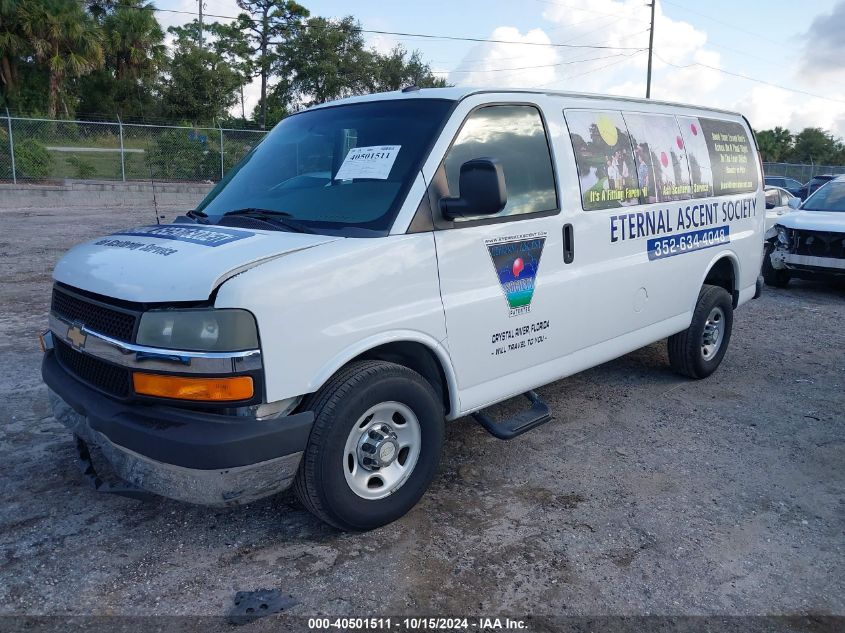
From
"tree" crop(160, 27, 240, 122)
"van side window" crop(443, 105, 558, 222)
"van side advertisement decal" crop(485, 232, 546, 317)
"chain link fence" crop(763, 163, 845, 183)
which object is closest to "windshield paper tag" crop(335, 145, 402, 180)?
"van side window" crop(443, 105, 558, 222)

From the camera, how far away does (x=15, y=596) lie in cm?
290

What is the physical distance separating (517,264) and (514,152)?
0.64 m

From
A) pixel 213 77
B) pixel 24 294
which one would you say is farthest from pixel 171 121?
pixel 24 294

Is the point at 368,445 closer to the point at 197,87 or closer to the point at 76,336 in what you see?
the point at 76,336

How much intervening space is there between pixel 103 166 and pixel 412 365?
69.0ft

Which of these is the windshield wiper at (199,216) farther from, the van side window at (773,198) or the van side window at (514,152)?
the van side window at (773,198)

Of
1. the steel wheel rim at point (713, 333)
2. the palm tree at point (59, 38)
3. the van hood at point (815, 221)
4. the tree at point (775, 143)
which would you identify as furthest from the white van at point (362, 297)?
the tree at point (775, 143)

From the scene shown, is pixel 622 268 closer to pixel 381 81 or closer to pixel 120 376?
pixel 120 376

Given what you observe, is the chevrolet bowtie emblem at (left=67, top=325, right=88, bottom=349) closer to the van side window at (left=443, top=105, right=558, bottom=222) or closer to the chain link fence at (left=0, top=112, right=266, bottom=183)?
the van side window at (left=443, top=105, right=558, bottom=222)

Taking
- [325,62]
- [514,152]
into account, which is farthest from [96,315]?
[325,62]

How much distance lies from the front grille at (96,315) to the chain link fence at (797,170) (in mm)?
36595

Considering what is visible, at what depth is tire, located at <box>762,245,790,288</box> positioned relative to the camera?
1061 centimetres

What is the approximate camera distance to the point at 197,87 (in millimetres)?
34938

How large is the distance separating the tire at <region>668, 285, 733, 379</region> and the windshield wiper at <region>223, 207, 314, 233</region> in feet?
11.5
